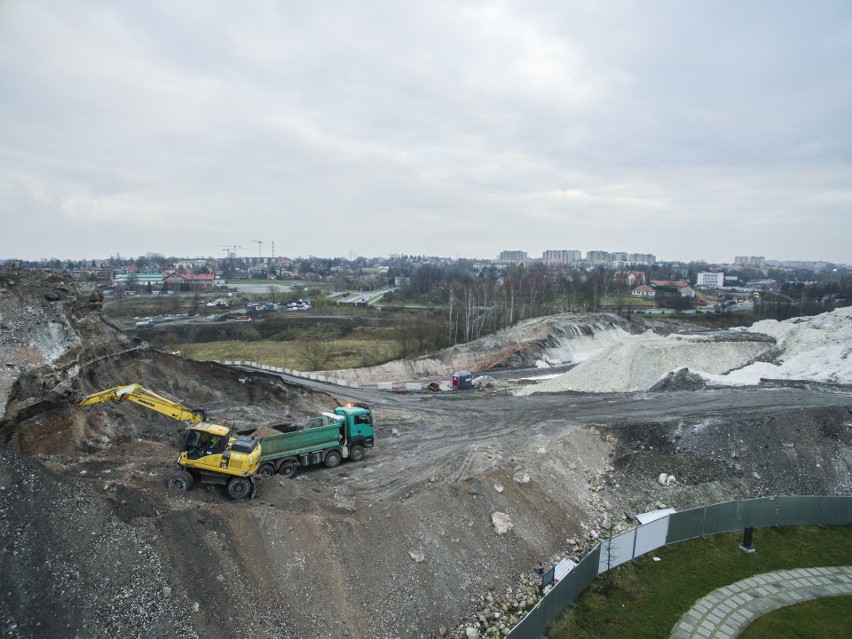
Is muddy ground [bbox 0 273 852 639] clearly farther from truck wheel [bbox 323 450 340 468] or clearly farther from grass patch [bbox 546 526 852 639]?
grass patch [bbox 546 526 852 639]

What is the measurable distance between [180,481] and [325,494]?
3.89 meters

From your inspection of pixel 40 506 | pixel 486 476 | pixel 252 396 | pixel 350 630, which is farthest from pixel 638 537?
A: pixel 252 396

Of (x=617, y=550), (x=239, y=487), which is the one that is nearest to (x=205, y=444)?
(x=239, y=487)

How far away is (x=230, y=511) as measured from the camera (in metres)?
12.5

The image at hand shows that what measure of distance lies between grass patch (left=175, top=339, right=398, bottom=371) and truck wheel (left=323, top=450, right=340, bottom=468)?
86.0 ft

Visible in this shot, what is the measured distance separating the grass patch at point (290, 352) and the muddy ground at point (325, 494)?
1997cm

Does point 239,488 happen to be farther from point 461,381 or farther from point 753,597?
point 461,381

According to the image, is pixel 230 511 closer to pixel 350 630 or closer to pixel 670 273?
pixel 350 630

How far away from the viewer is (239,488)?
1412cm

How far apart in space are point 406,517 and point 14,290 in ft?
47.4

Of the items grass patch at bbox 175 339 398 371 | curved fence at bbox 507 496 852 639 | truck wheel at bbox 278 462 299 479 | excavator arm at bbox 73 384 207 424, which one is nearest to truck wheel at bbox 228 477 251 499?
truck wheel at bbox 278 462 299 479

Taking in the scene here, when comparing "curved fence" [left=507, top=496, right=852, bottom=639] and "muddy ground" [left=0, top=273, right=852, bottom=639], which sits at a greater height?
"muddy ground" [left=0, top=273, right=852, bottom=639]

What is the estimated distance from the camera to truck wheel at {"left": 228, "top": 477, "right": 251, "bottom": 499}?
14062mm

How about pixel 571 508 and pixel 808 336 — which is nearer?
pixel 571 508
